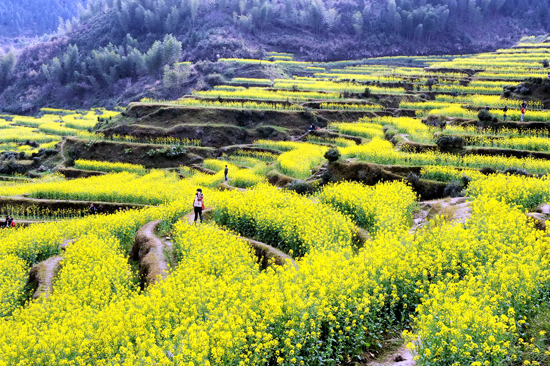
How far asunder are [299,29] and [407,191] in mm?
100877

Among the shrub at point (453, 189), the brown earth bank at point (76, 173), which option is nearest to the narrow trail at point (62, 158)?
the brown earth bank at point (76, 173)

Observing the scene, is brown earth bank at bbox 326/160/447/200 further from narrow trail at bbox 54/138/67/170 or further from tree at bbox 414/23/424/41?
tree at bbox 414/23/424/41

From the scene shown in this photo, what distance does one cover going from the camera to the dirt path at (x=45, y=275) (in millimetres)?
15164

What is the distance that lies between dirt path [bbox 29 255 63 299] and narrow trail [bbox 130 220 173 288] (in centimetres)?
308

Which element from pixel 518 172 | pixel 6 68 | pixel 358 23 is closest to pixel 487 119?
pixel 518 172

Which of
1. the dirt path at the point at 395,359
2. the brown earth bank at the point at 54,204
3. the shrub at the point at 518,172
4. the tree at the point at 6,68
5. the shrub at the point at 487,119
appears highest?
the tree at the point at 6,68

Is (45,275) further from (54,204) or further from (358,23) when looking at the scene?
(358,23)

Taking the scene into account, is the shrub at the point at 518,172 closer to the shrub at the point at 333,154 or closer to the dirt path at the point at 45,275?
the shrub at the point at 333,154

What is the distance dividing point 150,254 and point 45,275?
408cm

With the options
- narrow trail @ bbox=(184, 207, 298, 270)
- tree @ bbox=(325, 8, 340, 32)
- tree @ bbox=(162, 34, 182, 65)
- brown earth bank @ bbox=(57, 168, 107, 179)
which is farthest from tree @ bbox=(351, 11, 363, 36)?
narrow trail @ bbox=(184, 207, 298, 270)

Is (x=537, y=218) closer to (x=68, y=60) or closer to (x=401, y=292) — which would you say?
(x=401, y=292)

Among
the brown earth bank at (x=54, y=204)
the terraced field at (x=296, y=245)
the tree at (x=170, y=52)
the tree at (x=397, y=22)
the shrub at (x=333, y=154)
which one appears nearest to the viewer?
the terraced field at (x=296, y=245)

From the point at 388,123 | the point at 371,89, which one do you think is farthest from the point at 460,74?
the point at 388,123

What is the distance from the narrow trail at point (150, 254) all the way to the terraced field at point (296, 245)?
0.42 feet
